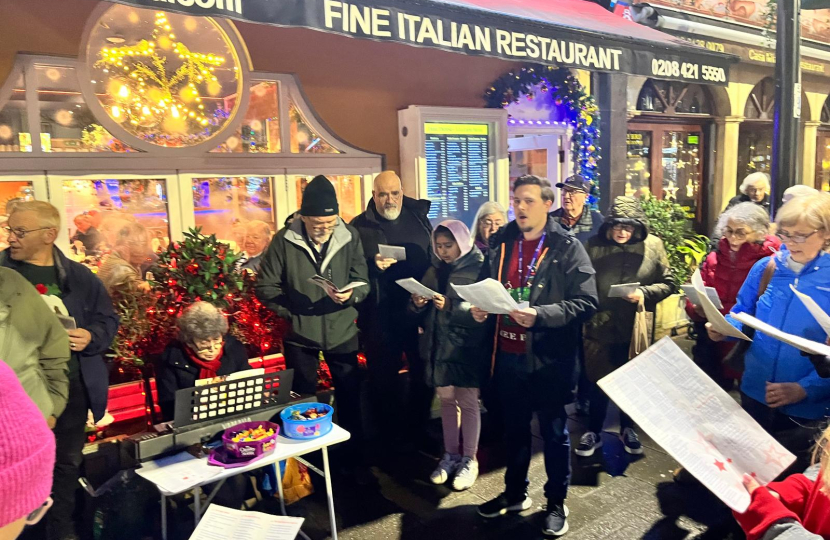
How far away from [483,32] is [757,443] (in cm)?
367

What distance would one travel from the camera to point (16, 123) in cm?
434

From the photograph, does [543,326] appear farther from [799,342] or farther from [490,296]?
[799,342]

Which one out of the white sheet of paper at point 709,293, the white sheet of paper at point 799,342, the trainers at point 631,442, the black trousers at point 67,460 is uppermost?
the white sheet of paper at point 799,342

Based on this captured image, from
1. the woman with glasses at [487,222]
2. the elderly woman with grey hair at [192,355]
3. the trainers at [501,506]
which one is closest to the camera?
the elderly woman with grey hair at [192,355]

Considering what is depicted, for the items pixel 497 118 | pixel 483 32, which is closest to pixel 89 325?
pixel 483 32

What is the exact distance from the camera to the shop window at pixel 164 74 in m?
4.66

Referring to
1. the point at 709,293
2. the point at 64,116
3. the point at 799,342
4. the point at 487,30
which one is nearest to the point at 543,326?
the point at 709,293

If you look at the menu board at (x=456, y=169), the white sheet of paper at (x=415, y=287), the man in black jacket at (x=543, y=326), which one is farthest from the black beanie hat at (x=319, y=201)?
the menu board at (x=456, y=169)

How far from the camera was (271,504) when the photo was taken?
3.93 metres

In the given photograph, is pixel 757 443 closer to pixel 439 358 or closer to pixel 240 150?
pixel 439 358

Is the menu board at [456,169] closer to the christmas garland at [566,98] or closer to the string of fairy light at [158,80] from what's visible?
the christmas garland at [566,98]

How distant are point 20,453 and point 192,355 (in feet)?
8.89

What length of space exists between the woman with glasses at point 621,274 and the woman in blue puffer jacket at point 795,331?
4.27 ft

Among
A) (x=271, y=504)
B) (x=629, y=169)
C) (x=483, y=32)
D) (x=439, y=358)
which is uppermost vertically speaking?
(x=483, y=32)
